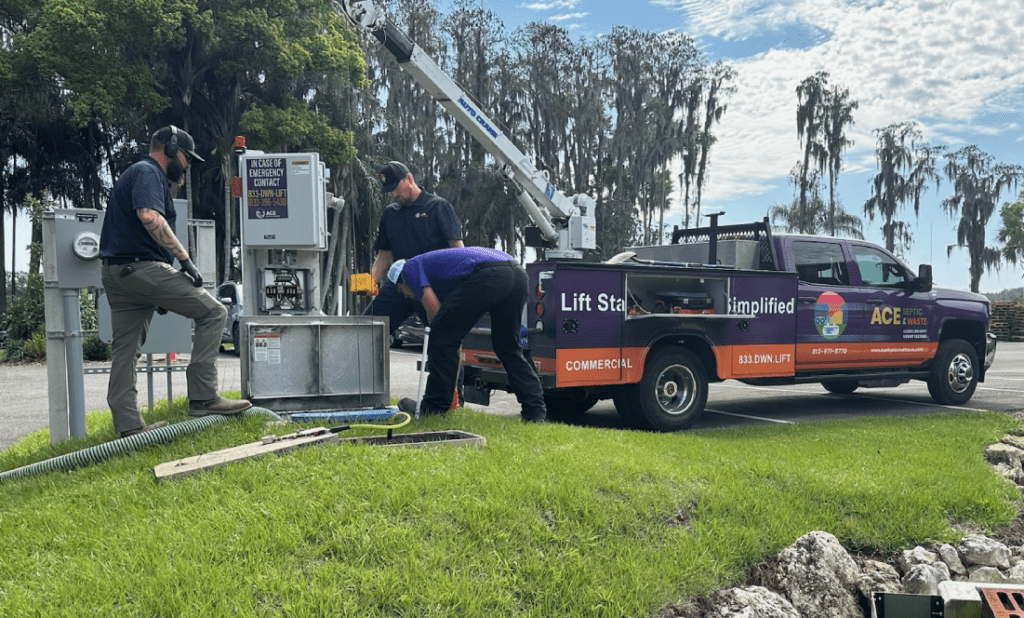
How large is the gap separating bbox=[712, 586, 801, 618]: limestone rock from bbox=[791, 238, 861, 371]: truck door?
5162 millimetres

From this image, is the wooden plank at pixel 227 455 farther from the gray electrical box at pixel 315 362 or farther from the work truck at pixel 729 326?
the work truck at pixel 729 326

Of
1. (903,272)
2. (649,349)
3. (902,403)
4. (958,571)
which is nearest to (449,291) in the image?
(649,349)

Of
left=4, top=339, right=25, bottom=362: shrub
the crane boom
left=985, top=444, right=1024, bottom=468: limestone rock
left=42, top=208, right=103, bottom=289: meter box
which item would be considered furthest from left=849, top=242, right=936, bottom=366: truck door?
left=4, top=339, right=25, bottom=362: shrub

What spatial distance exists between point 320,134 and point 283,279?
19.0m

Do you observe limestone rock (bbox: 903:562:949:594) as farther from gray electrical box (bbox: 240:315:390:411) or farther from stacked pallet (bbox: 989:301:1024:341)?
stacked pallet (bbox: 989:301:1024:341)

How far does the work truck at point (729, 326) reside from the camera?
688cm

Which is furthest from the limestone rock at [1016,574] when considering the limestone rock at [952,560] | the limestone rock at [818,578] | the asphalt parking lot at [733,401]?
the asphalt parking lot at [733,401]

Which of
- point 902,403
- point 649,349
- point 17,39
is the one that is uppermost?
point 17,39

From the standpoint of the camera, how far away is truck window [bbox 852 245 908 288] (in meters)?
9.15

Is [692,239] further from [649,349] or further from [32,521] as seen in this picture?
[32,521]

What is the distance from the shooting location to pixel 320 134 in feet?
84.5

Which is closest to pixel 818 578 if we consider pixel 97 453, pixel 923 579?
pixel 923 579

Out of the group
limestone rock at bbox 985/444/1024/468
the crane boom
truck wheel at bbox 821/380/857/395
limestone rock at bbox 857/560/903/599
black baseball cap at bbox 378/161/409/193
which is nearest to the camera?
limestone rock at bbox 857/560/903/599

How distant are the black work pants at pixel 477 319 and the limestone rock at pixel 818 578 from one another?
2505mm
